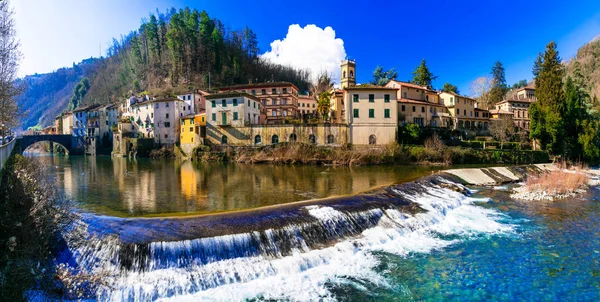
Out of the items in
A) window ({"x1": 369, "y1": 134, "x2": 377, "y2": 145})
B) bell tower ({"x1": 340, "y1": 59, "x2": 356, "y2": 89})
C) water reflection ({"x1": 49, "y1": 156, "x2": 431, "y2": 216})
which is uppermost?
bell tower ({"x1": 340, "y1": 59, "x2": 356, "y2": 89})

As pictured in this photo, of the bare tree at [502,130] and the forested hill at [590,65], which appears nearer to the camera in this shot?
the bare tree at [502,130]

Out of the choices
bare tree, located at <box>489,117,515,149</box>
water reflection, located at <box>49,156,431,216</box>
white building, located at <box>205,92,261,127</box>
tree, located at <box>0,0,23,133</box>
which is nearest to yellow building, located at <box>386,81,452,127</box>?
bare tree, located at <box>489,117,515,149</box>

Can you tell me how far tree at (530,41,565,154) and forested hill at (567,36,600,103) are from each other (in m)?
44.0

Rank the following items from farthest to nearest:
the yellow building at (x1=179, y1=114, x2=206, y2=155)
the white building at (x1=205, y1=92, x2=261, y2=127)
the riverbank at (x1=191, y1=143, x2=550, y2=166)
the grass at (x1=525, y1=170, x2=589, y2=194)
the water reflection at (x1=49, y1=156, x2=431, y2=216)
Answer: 1. the yellow building at (x1=179, y1=114, x2=206, y2=155)
2. the white building at (x1=205, y1=92, x2=261, y2=127)
3. the riverbank at (x1=191, y1=143, x2=550, y2=166)
4. the grass at (x1=525, y1=170, x2=589, y2=194)
5. the water reflection at (x1=49, y1=156, x2=431, y2=216)

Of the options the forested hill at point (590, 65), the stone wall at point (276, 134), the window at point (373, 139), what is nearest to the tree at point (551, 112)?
the window at point (373, 139)

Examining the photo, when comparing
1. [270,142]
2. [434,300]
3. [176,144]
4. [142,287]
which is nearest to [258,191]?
[142,287]

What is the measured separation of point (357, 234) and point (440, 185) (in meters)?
11.6

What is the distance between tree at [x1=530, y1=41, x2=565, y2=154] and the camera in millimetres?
35344

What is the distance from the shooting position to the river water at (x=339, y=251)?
773cm

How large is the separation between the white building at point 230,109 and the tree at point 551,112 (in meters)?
38.0

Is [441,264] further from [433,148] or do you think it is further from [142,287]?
[433,148]

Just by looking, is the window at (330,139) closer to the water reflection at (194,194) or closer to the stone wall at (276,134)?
the stone wall at (276,134)

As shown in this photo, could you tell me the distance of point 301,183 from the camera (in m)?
21.3

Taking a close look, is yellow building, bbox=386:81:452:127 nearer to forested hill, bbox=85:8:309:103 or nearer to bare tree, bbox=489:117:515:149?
bare tree, bbox=489:117:515:149
